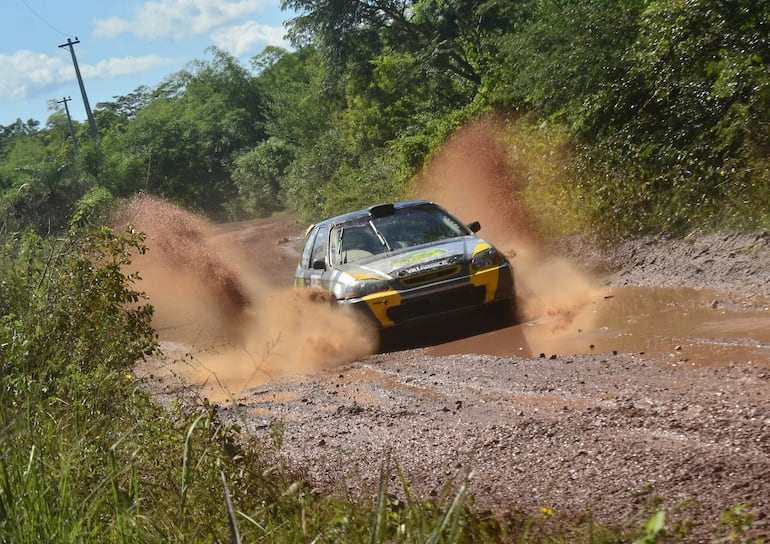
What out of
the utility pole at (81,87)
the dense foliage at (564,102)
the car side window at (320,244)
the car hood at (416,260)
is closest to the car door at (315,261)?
→ the car side window at (320,244)

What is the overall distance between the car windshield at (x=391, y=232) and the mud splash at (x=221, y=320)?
0.77 m

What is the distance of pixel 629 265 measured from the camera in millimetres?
13141

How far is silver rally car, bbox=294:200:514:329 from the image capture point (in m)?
10.7

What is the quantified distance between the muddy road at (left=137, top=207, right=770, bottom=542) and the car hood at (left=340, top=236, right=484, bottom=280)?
0.78m

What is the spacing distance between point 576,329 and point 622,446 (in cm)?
479

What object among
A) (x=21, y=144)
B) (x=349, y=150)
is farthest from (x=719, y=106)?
(x=21, y=144)

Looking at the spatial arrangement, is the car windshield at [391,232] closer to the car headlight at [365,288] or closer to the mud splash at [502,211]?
the car headlight at [365,288]

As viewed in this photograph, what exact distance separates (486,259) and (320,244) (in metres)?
2.57

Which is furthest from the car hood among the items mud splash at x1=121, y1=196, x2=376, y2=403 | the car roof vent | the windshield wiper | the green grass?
the green grass

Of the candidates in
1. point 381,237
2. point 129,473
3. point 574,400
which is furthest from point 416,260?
point 129,473

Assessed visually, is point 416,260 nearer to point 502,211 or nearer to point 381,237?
point 381,237

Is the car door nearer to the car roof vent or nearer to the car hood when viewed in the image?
the car hood

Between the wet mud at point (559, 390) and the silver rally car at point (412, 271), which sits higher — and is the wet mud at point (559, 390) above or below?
below

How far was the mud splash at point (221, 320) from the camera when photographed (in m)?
10.9
